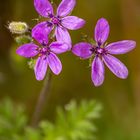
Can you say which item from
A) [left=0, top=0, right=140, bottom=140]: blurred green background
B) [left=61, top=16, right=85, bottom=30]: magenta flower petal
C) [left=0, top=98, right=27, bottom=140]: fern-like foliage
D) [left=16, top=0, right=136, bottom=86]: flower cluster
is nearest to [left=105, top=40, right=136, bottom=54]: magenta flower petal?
[left=16, top=0, right=136, bottom=86]: flower cluster

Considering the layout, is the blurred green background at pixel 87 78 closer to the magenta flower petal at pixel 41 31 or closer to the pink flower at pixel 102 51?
the pink flower at pixel 102 51

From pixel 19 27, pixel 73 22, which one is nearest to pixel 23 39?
pixel 19 27

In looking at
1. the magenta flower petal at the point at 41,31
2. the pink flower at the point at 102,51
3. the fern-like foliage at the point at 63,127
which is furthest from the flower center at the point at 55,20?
the fern-like foliage at the point at 63,127

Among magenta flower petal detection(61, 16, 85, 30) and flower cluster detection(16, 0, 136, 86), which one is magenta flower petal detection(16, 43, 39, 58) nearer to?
flower cluster detection(16, 0, 136, 86)

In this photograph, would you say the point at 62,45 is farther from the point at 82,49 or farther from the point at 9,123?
the point at 9,123

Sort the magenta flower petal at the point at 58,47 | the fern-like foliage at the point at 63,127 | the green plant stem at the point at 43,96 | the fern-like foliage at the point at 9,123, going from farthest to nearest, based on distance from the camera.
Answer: the fern-like foliage at the point at 9,123, the fern-like foliage at the point at 63,127, the green plant stem at the point at 43,96, the magenta flower petal at the point at 58,47

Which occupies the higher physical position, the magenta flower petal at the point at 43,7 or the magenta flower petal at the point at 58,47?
the magenta flower petal at the point at 43,7

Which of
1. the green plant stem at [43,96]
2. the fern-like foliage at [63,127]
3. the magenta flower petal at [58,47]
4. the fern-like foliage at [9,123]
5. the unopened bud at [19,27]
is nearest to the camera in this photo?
the magenta flower petal at [58,47]
